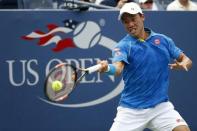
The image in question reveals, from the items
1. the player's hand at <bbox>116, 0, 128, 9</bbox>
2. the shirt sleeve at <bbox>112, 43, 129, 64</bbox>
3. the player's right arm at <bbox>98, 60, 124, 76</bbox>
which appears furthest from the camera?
the player's hand at <bbox>116, 0, 128, 9</bbox>

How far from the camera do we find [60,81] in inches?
235

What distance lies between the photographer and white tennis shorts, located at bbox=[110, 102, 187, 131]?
6586 mm

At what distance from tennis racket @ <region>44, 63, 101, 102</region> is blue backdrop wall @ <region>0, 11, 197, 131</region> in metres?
Result: 2.56

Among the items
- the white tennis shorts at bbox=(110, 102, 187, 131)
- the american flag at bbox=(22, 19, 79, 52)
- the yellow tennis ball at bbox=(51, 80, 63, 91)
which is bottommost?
the white tennis shorts at bbox=(110, 102, 187, 131)

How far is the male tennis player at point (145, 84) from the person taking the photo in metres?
6.53

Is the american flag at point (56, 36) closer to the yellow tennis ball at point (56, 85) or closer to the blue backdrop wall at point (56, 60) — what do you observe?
the blue backdrop wall at point (56, 60)

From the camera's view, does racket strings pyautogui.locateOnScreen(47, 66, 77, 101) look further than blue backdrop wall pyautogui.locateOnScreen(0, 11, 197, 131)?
No

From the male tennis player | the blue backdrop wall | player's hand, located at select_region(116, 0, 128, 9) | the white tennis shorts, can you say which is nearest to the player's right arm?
the male tennis player

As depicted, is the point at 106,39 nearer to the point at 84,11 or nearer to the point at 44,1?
the point at 84,11

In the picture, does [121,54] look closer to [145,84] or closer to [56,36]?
[145,84]

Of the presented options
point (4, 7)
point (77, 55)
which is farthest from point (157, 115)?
point (4, 7)

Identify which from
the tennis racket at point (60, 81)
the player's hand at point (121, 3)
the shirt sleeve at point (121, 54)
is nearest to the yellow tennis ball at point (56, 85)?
the tennis racket at point (60, 81)

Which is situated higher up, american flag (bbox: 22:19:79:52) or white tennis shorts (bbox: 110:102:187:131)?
american flag (bbox: 22:19:79:52)

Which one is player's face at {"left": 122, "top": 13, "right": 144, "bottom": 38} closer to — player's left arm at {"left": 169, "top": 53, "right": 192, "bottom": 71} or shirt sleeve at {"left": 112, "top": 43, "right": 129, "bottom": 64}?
shirt sleeve at {"left": 112, "top": 43, "right": 129, "bottom": 64}
